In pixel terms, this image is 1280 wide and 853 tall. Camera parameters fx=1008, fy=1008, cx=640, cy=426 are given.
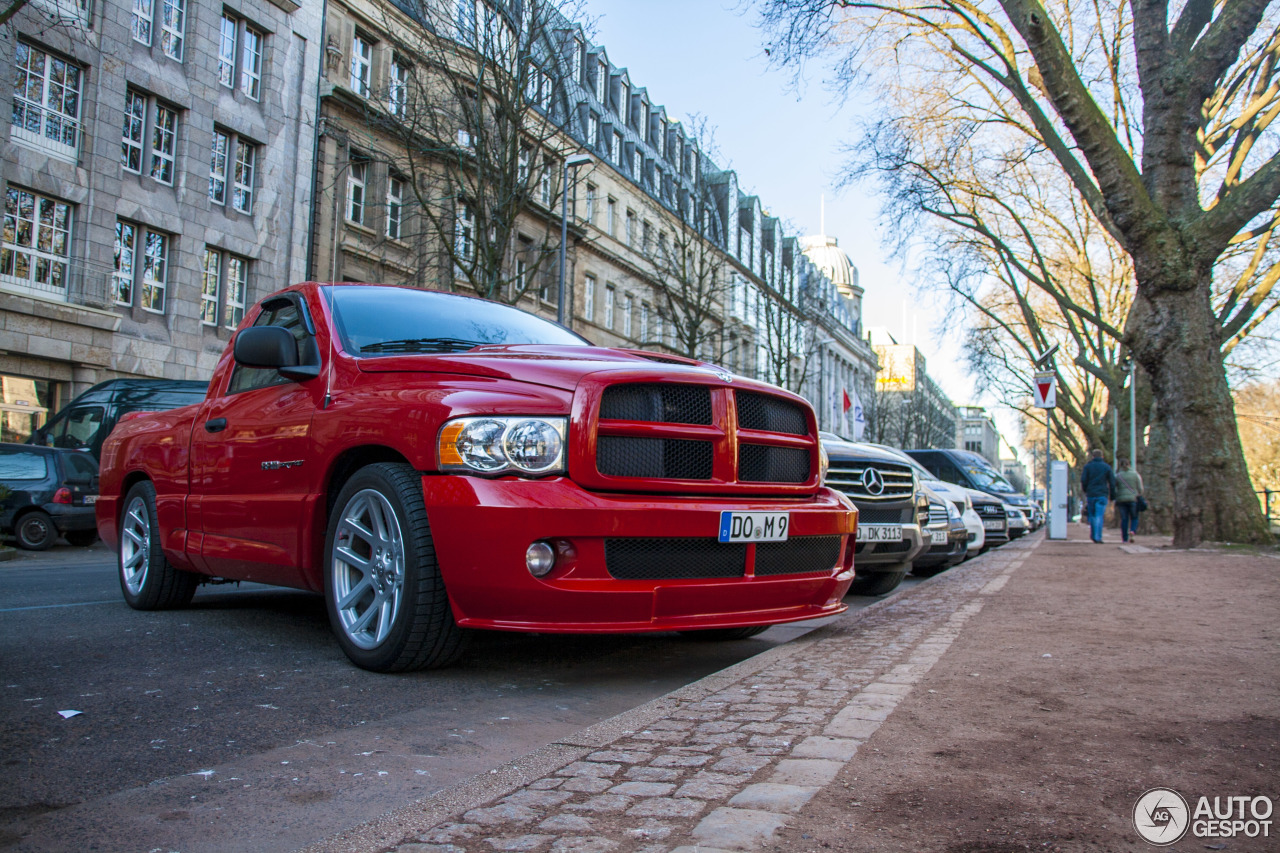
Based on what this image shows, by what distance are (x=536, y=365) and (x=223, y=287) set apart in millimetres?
23558

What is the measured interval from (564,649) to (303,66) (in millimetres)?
26206

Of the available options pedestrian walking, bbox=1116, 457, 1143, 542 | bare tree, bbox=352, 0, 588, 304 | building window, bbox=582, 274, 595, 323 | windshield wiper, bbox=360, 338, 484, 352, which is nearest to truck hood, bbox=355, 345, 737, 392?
windshield wiper, bbox=360, 338, 484, 352

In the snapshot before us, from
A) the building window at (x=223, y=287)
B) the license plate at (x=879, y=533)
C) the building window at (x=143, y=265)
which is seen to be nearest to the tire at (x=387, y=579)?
the license plate at (x=879, y=533)

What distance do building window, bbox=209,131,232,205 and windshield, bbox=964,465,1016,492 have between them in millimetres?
18953

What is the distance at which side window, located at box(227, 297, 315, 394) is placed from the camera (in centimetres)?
502

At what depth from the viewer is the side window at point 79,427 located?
15.8 m

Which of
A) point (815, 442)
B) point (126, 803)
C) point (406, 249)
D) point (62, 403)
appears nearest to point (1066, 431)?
point (406, 249)

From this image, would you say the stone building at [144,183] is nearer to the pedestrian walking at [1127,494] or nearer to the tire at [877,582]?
the tire at [877,582]

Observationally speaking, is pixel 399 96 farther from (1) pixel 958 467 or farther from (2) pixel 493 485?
(2) pixel 493 485

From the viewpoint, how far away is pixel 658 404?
421 centimetres

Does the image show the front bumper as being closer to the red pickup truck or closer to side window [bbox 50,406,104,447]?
the red pickup truck

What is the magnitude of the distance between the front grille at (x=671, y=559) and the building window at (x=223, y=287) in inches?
907

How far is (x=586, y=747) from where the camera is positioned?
2.94 metres

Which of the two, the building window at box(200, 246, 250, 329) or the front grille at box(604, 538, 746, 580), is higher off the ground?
the building window at box(200, 246, 250, 329)
